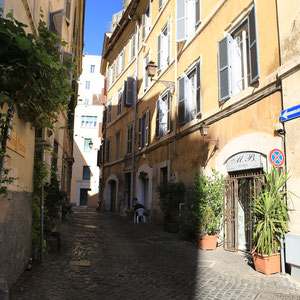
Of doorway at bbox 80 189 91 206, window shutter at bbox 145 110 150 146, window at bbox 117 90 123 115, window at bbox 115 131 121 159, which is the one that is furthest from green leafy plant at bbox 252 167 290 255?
doorway at bbox 80 189 91 206

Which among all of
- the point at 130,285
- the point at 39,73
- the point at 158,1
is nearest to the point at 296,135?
the point at 130,285

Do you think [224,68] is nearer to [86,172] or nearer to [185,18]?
[185,18]

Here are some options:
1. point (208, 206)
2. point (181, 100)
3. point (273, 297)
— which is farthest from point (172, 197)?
point (273, 297)

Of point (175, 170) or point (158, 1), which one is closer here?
point (175, 170)

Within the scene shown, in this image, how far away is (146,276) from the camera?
19.2 feet

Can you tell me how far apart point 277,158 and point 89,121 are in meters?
33.5

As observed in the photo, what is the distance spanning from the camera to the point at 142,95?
17.7 m

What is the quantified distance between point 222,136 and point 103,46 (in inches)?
868

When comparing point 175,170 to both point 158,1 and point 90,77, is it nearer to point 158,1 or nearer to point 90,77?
point 158,1

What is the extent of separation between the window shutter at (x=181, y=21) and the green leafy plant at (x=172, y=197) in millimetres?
5039

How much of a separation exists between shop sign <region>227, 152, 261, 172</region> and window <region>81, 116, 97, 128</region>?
102 ft

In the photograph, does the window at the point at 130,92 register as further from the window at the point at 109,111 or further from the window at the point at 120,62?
the window at the point at 109,111

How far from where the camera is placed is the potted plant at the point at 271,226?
5.95 m

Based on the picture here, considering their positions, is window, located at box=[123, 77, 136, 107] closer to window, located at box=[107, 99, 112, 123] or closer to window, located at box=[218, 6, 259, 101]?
window, located at box=[107, 99, 112, 123]
